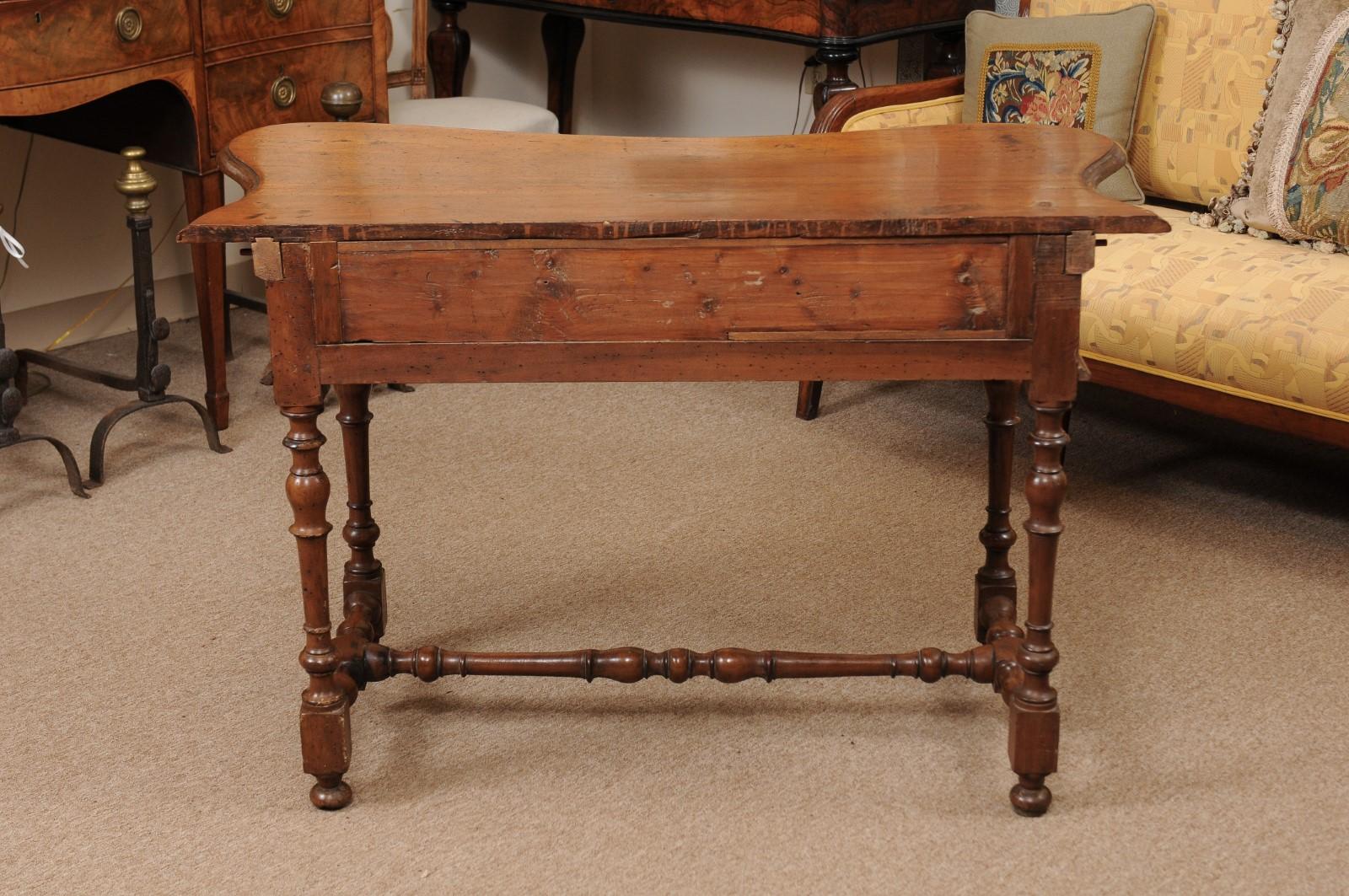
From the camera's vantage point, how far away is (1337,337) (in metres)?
2.21

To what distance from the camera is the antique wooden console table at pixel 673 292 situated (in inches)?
62.0

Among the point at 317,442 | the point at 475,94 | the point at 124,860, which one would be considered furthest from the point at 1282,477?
the point at 475,94

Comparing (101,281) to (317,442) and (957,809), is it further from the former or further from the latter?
(957,809)

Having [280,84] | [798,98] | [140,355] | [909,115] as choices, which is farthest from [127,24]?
[798,98]

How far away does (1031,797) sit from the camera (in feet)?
5.76

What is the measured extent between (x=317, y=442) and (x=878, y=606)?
0.98m

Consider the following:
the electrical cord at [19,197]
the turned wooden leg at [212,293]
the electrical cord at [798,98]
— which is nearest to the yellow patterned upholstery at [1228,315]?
the electrical cord at [798,98]

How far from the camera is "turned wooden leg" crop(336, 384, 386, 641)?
202cm

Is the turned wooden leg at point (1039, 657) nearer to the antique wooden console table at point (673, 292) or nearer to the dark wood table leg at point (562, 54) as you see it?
the antique wooden console table at point (673, 292)

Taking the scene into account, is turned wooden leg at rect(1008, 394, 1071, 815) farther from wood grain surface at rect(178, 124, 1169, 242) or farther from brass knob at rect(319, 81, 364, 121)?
brass knob at rect(319, 81, 364, 121)

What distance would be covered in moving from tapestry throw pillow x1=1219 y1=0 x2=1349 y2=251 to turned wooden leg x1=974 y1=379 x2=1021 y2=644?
84cm

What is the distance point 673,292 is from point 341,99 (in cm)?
159

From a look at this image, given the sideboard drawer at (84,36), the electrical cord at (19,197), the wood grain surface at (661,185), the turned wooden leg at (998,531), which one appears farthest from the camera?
the electrical cord at (19,197)

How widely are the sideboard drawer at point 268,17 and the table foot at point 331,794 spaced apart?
5.38 feet
